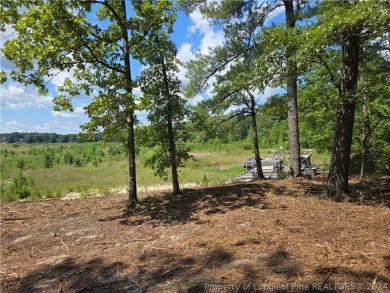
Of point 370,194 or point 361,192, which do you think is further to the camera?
point 361,192

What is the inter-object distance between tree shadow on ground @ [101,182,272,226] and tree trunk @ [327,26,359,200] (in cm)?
152

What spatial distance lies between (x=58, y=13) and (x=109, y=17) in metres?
1.35

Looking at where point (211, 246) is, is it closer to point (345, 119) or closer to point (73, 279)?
point (73, 279)

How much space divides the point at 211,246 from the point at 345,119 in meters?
3.89

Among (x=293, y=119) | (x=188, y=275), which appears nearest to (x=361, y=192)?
(x=293, y=119)

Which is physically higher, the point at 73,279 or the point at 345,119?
the point at 345,119

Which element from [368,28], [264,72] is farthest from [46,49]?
[368,28]

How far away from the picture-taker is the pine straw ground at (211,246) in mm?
2641

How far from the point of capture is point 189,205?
5984 millimetres

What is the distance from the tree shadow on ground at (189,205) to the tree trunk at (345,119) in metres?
1.52

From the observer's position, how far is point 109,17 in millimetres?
6219

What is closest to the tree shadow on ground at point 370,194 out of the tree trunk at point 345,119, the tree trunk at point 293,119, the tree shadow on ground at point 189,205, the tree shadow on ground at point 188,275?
the tree trunk at point 345,119

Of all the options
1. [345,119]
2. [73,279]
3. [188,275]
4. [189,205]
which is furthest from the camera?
[189,205]

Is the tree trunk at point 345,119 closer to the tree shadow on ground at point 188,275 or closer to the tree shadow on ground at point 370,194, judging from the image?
the tree shadow on ground at point 370,194
